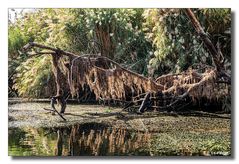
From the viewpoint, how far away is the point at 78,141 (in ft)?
12.0

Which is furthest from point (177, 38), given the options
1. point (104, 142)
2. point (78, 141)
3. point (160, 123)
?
point (78, 141)

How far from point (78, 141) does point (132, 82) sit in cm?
57

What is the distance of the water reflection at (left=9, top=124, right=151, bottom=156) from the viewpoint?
3.62m

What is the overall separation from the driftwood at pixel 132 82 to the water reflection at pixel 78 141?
0.19 m

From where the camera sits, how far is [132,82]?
3730 millimetres

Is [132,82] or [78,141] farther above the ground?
[132,82]

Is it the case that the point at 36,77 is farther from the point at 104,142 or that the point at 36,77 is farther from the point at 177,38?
the point at 177,38

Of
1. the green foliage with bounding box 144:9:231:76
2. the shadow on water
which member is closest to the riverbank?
the shadow on water

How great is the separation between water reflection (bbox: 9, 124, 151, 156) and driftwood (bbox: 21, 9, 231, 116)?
0.19 m

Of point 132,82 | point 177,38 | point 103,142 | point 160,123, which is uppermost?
point 177,38

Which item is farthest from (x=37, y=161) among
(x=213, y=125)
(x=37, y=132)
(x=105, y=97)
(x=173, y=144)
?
(x=213, y=125)

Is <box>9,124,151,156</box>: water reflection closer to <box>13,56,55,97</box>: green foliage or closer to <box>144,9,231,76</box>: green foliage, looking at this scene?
<box>13,56,55,97</box>: green foliage

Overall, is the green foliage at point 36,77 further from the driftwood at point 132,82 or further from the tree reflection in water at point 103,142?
the tree reflection in water at point 103,142
